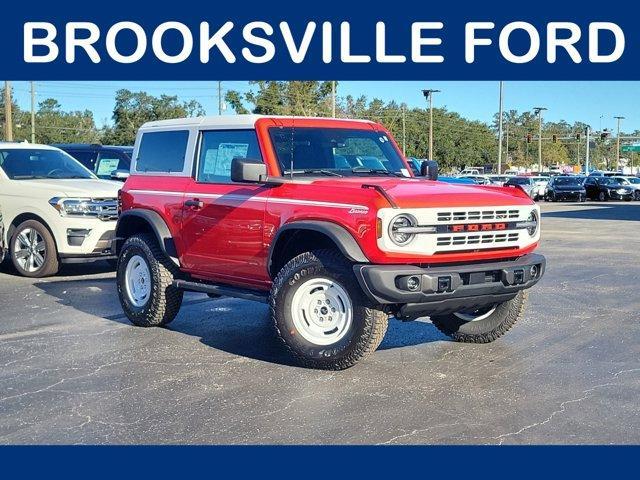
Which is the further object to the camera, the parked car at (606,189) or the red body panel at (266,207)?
the parked car at (606,189)

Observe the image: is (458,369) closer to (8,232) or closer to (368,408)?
(368,408)

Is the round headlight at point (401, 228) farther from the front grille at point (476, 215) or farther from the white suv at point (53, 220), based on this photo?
the white suv at point (53, 220)

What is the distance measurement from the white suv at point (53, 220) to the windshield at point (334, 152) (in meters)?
5.15

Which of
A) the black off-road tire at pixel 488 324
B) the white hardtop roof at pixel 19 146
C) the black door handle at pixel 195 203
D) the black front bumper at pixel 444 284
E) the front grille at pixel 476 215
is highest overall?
the white hardtop roof at pixel 19 146

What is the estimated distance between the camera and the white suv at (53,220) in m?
11.8

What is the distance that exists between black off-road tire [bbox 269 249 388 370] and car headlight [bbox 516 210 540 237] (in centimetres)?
147

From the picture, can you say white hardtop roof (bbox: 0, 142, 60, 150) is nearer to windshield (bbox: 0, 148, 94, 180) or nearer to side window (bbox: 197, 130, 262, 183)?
windshield (bbox: 0, 148, 94, 180)

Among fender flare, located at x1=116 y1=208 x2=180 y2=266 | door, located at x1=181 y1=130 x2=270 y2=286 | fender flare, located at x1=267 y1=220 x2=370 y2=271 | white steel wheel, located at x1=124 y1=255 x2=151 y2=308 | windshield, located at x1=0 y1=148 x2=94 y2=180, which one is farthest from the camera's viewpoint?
windshield, located at x1=0 y1=148 x2=94 y2=180

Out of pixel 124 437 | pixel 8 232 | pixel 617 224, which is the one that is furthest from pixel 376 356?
pixel 617 224

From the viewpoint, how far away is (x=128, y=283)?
8703mm

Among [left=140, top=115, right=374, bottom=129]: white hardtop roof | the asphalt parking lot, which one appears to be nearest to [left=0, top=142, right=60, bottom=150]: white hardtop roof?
the asphalt parking lot

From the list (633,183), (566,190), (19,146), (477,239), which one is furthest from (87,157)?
(633,183)

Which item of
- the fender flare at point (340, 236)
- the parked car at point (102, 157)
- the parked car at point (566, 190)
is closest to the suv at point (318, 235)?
the fender flare at point (340, 236)

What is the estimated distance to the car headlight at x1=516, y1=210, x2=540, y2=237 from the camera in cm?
705
